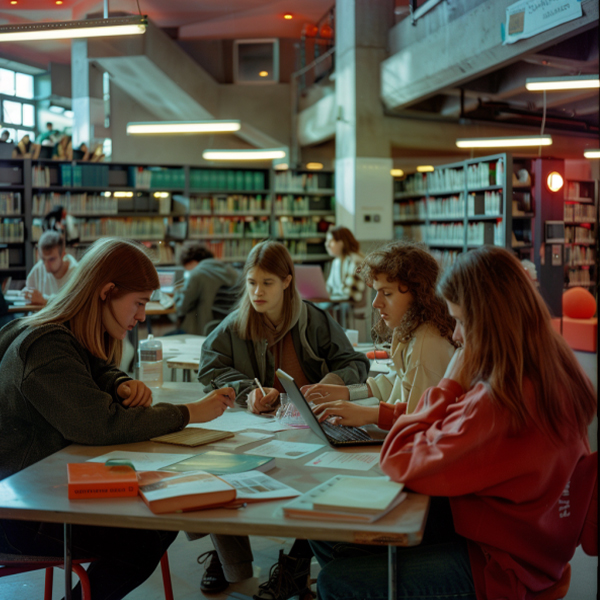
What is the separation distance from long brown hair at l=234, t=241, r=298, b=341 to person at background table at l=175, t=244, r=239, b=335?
2407 mm

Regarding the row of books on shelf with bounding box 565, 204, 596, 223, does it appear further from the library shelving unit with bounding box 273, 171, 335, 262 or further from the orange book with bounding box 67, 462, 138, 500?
the orange book with bounding box 67, 462, 138, 500

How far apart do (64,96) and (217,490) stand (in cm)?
1287

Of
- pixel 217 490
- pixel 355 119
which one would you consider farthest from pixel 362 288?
pixel 217 490

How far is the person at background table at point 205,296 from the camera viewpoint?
5.12 m

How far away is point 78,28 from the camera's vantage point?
4359mm

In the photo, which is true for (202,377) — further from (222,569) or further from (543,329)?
(543,329)

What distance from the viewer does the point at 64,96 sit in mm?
12523

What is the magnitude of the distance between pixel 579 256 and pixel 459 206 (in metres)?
2.31

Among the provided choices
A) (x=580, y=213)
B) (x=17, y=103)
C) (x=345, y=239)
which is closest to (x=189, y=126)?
(x=345, y=239)

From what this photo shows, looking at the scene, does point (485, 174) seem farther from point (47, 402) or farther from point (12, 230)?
point (47, 402)

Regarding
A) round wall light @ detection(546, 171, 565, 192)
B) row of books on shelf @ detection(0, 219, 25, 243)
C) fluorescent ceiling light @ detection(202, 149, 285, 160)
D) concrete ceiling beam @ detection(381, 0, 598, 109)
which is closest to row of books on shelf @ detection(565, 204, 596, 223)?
round wall light @ detection(546, 171, 565, 192)

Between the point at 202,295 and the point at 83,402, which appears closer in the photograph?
the point at 83,402

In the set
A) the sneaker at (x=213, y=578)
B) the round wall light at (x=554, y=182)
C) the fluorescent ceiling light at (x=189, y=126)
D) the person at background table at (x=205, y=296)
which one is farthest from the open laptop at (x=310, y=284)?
the sneaker at (x=213, y=578)

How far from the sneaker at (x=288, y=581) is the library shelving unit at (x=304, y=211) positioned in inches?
288
